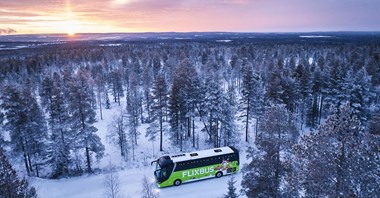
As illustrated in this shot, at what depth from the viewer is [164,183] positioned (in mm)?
28594

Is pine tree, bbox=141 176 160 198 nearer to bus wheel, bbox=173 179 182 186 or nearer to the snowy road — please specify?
the snowy road

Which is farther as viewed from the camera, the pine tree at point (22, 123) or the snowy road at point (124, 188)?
the pine tree at point (22, 123)

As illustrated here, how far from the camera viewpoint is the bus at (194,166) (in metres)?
28.6

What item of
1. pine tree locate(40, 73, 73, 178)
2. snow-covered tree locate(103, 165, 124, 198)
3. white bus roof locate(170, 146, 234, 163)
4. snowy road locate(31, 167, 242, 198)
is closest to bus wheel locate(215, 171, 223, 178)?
snowy road locate(31, 167, 242, 198)

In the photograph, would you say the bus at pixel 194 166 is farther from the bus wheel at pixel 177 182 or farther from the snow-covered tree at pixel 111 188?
the snow-covered tree at pixel 111 188

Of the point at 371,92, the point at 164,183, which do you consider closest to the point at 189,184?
the point at 164,183

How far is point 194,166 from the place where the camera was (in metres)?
29.4

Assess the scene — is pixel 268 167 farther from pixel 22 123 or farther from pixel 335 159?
pixel 22 123

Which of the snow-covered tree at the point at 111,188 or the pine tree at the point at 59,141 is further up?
the pine tree at the point at 59,141

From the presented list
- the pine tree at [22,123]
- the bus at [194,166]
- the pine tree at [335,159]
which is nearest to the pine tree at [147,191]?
the bus at [194,166]

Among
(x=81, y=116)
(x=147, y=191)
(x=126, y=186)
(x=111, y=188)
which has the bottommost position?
(x=126, y=186)

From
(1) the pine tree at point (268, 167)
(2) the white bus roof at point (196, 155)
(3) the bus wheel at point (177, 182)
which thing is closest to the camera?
(1) the pine tree at point (268, 167)

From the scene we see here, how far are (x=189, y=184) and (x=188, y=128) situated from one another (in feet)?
40.9

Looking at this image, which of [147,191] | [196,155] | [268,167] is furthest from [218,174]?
[268,167]
